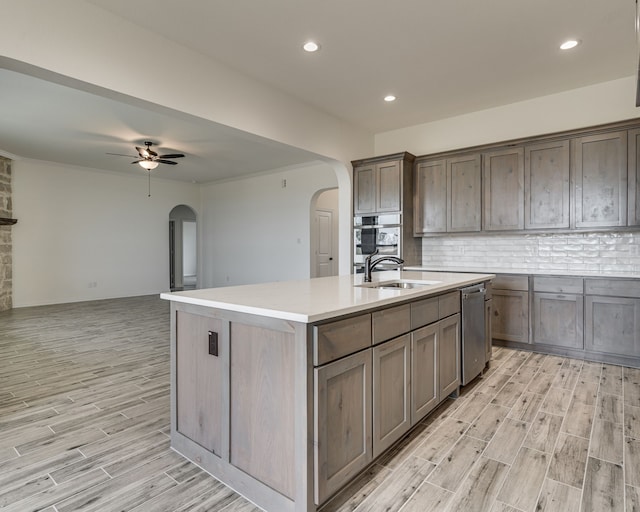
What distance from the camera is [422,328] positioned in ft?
7.52

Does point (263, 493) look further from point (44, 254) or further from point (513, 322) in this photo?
point (44, 254)

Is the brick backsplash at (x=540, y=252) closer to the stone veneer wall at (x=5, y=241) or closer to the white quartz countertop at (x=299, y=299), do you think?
the white quartz countertop at (x=299, y=299)

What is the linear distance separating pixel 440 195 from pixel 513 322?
1.82m

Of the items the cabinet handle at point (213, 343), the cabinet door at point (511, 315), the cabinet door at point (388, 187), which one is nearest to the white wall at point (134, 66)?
the cabinet door at point (388, 187)

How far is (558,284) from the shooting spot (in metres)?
3.87

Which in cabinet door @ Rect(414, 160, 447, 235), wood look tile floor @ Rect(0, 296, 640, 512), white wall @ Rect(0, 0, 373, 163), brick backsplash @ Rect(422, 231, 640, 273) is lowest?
wood look tile floor @ Rect(0, 296, 640, 512)

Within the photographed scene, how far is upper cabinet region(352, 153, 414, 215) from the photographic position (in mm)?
4961

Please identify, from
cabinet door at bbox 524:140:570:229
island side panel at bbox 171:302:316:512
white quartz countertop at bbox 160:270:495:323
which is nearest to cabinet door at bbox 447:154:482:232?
cabinet door at bbox 524:140:570:229

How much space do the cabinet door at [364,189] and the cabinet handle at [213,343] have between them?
371 cm

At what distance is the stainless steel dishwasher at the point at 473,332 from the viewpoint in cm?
287

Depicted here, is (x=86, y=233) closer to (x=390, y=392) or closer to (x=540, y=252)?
(x=390, y=392)

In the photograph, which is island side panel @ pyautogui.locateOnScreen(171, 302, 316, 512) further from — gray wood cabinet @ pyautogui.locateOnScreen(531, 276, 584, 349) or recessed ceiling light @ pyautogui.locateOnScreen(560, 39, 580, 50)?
recessed ceiling light @ pyautogui.locateOnScreen(560, 39, 580, 50)

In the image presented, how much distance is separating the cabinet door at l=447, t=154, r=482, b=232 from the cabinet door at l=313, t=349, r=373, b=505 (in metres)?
3.45

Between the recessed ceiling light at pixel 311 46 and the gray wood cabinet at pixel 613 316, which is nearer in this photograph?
the recessed ceiling light at pixel 311 46
